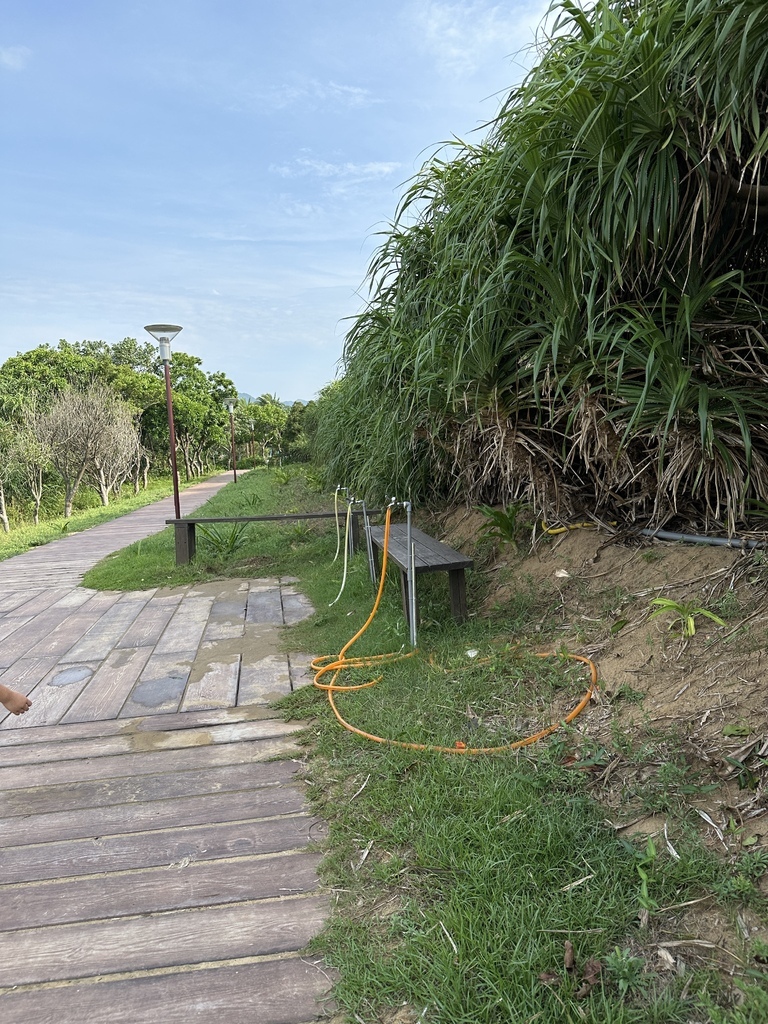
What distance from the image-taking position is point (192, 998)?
4.39 ft

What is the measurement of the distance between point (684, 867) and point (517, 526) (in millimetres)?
2391

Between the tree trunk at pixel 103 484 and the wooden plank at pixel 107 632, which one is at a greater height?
the tree trunk at pixel 103 484

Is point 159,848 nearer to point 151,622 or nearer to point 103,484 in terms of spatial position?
point 151,622

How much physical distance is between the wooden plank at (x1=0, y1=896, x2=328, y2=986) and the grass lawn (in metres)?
0.11

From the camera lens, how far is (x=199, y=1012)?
4.26 ft

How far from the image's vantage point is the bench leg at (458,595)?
324cm

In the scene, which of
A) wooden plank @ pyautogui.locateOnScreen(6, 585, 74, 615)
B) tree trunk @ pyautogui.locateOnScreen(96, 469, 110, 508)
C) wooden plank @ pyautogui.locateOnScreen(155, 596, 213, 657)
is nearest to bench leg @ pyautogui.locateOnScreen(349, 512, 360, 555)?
wooden plank @ pyautogui.locateOnScreen(155, 596, 213, 657)

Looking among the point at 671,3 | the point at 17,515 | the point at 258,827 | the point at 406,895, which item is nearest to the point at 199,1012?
the point at 406,895

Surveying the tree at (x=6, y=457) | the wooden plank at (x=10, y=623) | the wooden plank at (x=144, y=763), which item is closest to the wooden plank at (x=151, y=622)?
the wooden plank at (x=10, y=623)

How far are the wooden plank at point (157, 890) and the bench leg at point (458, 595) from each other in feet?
5.38

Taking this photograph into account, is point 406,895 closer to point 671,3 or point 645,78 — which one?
point 645,78

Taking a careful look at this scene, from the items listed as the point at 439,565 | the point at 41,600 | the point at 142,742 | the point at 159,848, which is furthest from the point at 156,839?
the point at 41,600

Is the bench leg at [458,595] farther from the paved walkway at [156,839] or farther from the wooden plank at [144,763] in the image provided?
the wooden plank at [144,763]

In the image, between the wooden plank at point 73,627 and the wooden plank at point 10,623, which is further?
the wooden plank at point 10,623
